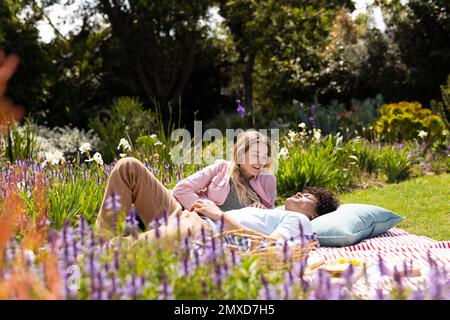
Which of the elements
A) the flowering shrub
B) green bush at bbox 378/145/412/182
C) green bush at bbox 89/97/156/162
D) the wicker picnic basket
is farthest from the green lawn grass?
the flowering shrub

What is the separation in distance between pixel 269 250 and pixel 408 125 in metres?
8.45

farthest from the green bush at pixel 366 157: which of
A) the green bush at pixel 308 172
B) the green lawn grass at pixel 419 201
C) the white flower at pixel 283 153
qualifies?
the white flower at pixel 283 153

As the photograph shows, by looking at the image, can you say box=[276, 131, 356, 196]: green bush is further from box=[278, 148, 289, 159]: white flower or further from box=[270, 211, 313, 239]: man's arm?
box=[270, 211, 313, 239]: man's arm

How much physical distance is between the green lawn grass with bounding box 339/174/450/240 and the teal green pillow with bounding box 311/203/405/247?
2.09 feet

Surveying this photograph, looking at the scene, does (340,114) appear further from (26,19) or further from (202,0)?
(26,19)

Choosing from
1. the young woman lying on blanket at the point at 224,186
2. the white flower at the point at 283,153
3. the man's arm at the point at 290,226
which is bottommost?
the man's arm at the point at 290,226

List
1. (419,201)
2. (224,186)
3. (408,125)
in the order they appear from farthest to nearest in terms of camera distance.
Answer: (408,125)
(419,201)
(224,186)

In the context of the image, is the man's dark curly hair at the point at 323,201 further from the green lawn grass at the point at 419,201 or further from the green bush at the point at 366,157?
the green bush at the point at 366,157

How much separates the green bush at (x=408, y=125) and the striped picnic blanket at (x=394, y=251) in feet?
18.4

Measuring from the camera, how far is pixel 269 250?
2570 millimetres

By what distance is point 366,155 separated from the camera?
8602 millimetres

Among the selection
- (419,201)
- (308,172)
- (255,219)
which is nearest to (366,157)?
(308,172)

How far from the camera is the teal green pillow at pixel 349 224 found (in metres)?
4.44

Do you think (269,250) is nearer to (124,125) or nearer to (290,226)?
(290,226)
